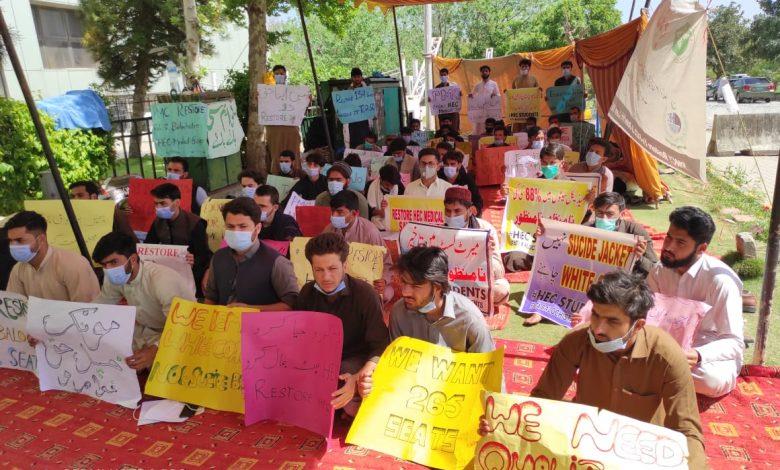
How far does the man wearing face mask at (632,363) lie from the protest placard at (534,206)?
380 cm

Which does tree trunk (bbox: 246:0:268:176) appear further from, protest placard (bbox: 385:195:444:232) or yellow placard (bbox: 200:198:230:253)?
protest placard (bbox: 385:195:444:232)

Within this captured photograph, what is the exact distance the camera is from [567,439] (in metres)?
2.63

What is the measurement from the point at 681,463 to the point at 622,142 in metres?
8.91

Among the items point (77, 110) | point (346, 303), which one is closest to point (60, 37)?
point (77, 110)

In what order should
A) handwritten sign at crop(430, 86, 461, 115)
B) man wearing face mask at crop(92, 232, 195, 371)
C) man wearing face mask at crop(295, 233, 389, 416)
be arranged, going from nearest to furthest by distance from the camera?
1. man wearing face mask at crop(295, 233, 389, 416)
2. man wearing face mask at crop(92, 232, 195, 371)
3. handwritten sign at crop(430, 86, 461, 115)

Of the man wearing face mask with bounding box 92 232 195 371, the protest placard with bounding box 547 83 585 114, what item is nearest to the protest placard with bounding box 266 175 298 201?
the man wearing face mask with bounding box 92 232 195 371

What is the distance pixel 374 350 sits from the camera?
3.68m

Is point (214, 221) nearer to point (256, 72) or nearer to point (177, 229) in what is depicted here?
point (177, 229)

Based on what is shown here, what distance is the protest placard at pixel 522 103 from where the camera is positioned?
1291 centimetres

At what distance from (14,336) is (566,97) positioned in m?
11.8

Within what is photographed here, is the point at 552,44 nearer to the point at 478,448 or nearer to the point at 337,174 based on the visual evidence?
the point at 337,174

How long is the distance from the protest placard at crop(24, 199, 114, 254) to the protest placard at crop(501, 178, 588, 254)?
450 centimetres

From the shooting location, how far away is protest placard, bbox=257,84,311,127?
9023 millimetres

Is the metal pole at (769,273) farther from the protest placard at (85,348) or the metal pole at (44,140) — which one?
the metal pole at (44,140)
